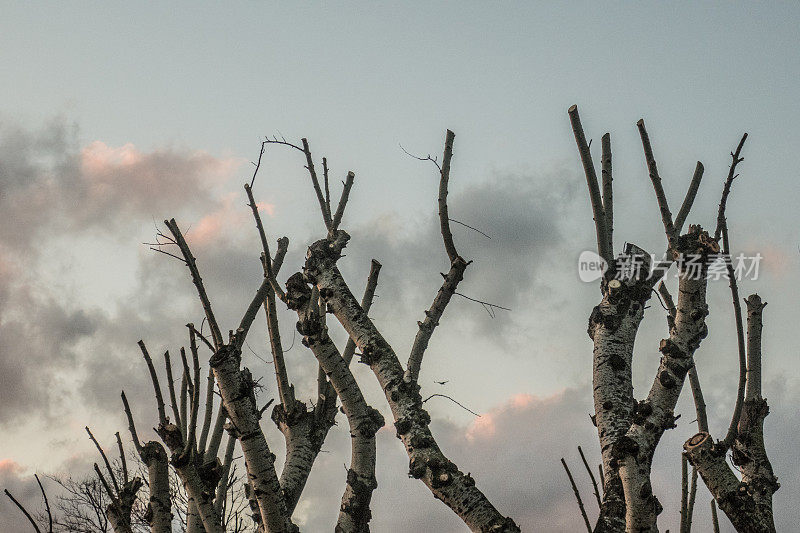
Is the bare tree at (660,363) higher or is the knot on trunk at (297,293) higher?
the knot on trunk at (297,293)

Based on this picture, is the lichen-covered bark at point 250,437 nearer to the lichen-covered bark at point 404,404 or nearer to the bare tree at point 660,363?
the lichen-covered bark at point 404,404

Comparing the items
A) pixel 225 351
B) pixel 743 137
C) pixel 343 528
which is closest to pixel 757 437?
pixel 743 137

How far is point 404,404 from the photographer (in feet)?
15.3

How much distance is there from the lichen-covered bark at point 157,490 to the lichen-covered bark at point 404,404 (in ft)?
5.42

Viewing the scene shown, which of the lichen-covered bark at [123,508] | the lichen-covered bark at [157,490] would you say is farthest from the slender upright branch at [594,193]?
the lichen-covered bark at [123,508]

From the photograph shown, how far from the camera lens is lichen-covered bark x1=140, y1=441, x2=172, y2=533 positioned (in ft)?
16.3

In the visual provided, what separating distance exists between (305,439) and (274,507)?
4.81 ft

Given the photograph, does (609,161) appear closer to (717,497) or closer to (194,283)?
(717,497)

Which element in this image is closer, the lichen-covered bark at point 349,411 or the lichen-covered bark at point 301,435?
the lichen-covered bark at point 349,411

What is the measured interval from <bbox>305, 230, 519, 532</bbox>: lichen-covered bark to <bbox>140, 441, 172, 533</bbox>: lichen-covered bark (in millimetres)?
1652

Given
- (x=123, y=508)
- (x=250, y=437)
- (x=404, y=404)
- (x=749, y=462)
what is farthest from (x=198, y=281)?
(x=749, y=462)

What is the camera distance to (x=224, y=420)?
17.6ft

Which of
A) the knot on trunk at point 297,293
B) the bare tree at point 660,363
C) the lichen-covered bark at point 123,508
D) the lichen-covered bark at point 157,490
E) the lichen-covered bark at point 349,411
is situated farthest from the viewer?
the knot on trunk at point 297,293

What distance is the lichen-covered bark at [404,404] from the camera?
4.14m
